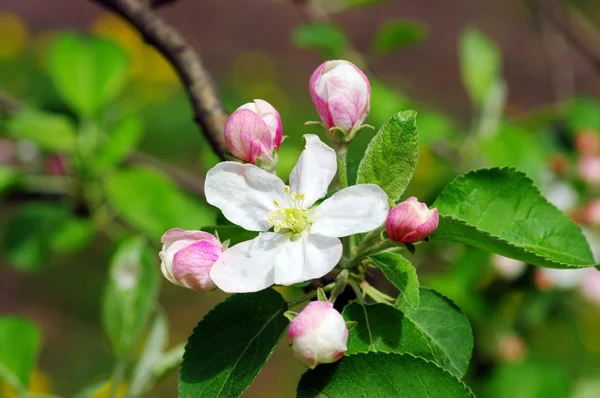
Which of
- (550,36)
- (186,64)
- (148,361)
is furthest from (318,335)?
(550,36)

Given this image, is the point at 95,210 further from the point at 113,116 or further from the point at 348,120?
the point at 348,120

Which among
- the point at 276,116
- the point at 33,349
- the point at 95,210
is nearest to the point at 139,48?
the point at 95,210

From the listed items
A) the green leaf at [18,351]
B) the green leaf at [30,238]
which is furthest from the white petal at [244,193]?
the green leaf at [30,238]

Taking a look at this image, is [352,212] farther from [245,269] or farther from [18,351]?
[18,351]

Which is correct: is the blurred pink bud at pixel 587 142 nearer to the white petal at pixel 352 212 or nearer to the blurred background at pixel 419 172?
the blurred background at pixel 419 172

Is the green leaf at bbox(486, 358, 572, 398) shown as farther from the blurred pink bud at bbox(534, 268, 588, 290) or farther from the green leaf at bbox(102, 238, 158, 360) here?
the green leaf at bbox(102, 238, 158, 360)

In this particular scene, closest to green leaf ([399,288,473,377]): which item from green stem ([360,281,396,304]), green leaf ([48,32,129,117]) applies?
green stem ([360,281,396,304])
